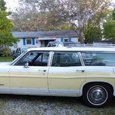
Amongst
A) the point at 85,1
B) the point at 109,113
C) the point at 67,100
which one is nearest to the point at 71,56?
the point at 67,100

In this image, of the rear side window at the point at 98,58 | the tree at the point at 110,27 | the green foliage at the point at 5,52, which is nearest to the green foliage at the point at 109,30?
the tree at the point at 110,27

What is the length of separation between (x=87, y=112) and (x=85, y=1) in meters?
35.9

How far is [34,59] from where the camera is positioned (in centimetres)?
744

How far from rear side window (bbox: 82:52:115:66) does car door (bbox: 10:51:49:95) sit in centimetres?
107

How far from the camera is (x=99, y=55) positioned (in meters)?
7.27

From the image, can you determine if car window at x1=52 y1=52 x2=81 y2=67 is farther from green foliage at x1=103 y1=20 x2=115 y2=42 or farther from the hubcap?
green foliage at x1=103 y1=20 x2=115 y2=42

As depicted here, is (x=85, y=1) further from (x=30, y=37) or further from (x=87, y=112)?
(x=87, y=112)

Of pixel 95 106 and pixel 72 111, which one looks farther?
pixel 95 106

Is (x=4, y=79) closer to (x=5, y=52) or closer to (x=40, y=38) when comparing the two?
(x=5, y=52)

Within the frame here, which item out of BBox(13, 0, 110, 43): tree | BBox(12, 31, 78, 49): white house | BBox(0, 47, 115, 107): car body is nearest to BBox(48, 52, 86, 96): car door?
BBox(0, 47, 115, 107): car body

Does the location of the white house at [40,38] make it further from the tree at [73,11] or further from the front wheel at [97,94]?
the front wheel at [97,94]

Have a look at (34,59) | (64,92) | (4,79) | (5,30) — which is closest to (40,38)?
(5,30)

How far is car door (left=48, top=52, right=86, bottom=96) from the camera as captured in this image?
7.10 meters

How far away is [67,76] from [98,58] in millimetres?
965
